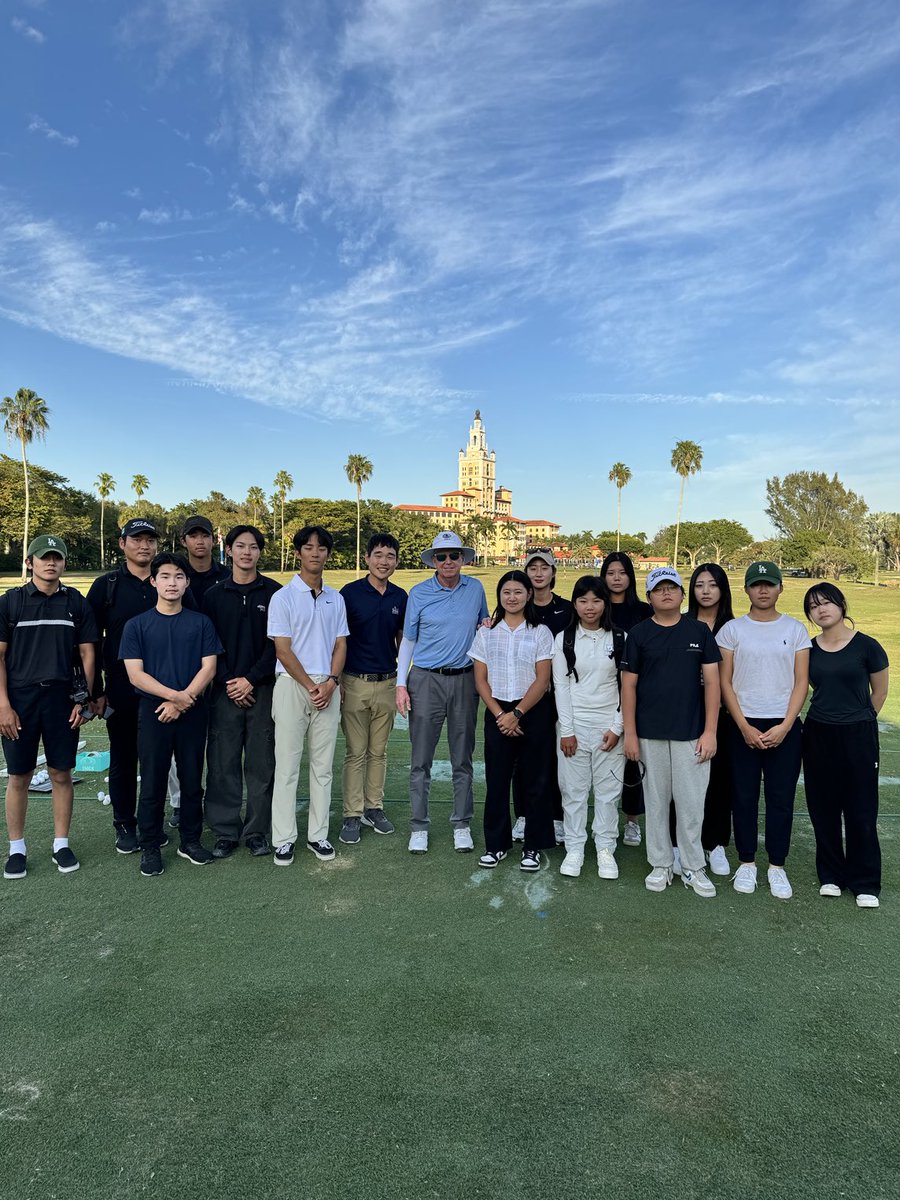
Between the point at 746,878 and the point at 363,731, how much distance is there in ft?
8.69

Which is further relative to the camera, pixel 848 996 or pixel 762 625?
pixel 762 625

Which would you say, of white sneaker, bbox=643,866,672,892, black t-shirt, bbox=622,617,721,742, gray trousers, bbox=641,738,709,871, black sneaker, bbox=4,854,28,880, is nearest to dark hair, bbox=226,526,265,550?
black sneaker, bbox=4,854,28,880

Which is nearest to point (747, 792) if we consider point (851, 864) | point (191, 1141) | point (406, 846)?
point (851, 864)

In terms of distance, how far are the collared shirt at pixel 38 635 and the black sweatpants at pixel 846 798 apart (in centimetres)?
447

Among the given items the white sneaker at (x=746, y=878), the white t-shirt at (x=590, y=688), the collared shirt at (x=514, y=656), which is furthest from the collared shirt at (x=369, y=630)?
the white sneaker at (x=746, y=878)

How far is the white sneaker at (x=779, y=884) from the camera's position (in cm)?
390

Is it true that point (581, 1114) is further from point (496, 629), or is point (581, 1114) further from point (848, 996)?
point (496, 629)

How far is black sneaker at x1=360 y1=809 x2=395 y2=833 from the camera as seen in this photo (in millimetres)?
4906

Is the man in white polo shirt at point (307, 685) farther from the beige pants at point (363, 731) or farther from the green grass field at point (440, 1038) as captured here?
the green grass field at point (440, 1038)

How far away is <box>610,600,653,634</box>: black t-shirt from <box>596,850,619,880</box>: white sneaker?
56.0 inches

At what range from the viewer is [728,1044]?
2.68 m

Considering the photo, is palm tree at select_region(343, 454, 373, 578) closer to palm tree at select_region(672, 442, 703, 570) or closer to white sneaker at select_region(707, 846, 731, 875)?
palm tree at select_region(672, 442, 703, 570)

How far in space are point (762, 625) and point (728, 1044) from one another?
7.41 feet

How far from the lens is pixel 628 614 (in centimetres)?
463
